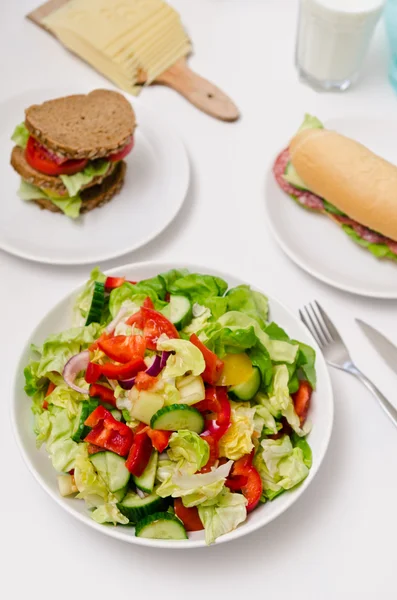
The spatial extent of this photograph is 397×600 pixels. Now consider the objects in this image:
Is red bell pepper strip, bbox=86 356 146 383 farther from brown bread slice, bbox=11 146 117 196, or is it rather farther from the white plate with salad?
brown bread slice, bbox=11 146 117 196

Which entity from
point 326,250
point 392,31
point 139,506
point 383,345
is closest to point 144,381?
point 139,506

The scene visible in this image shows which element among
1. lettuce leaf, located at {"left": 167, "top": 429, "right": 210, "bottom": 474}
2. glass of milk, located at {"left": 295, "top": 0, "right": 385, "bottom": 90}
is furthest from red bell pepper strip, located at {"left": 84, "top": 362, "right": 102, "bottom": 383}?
glass of milk, located at {"left": 295, "top": 0, "right": 385, "bottom": 90}

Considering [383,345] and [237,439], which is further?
[383,345]

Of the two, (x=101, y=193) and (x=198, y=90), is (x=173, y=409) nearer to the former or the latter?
(x=101, y=193)

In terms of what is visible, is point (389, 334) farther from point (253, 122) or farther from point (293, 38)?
point (293, 38)

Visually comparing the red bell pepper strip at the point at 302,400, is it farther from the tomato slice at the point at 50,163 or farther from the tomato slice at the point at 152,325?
the tomato slice at the point at 50,163

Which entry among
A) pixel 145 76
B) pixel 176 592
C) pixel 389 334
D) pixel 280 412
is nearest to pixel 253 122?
pixel 145 76
